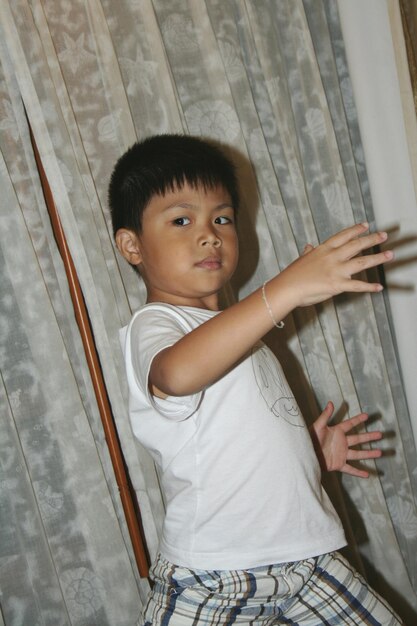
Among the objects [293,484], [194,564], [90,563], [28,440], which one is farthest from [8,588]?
[293,484]

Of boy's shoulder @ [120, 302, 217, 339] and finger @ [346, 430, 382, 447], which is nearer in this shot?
boy's shoulder @ [120, 302, 217, 339]

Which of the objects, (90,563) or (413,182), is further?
(413,182)

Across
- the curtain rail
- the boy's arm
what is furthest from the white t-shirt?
the curtain rail

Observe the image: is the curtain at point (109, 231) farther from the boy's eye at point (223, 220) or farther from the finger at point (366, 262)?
the finger at point (366, 262)

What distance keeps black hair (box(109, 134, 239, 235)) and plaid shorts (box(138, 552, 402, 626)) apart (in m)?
0.62

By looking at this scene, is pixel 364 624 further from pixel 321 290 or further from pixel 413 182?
pixel 413 182

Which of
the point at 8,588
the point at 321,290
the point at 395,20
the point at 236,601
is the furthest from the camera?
the point at 395,20

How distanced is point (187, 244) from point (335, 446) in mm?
551

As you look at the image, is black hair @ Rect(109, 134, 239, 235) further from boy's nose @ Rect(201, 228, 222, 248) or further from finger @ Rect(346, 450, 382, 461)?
finger @ Rect(346, 450, 382, 461)

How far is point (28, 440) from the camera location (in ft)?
4.90

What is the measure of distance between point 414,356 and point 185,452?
2.63ft

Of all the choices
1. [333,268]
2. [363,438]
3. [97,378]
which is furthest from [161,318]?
[363,438]

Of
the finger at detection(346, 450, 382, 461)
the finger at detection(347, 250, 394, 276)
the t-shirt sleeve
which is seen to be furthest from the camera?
the finger at detection(346, 450, 382, 461)

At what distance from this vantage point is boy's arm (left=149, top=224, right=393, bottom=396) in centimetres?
95
